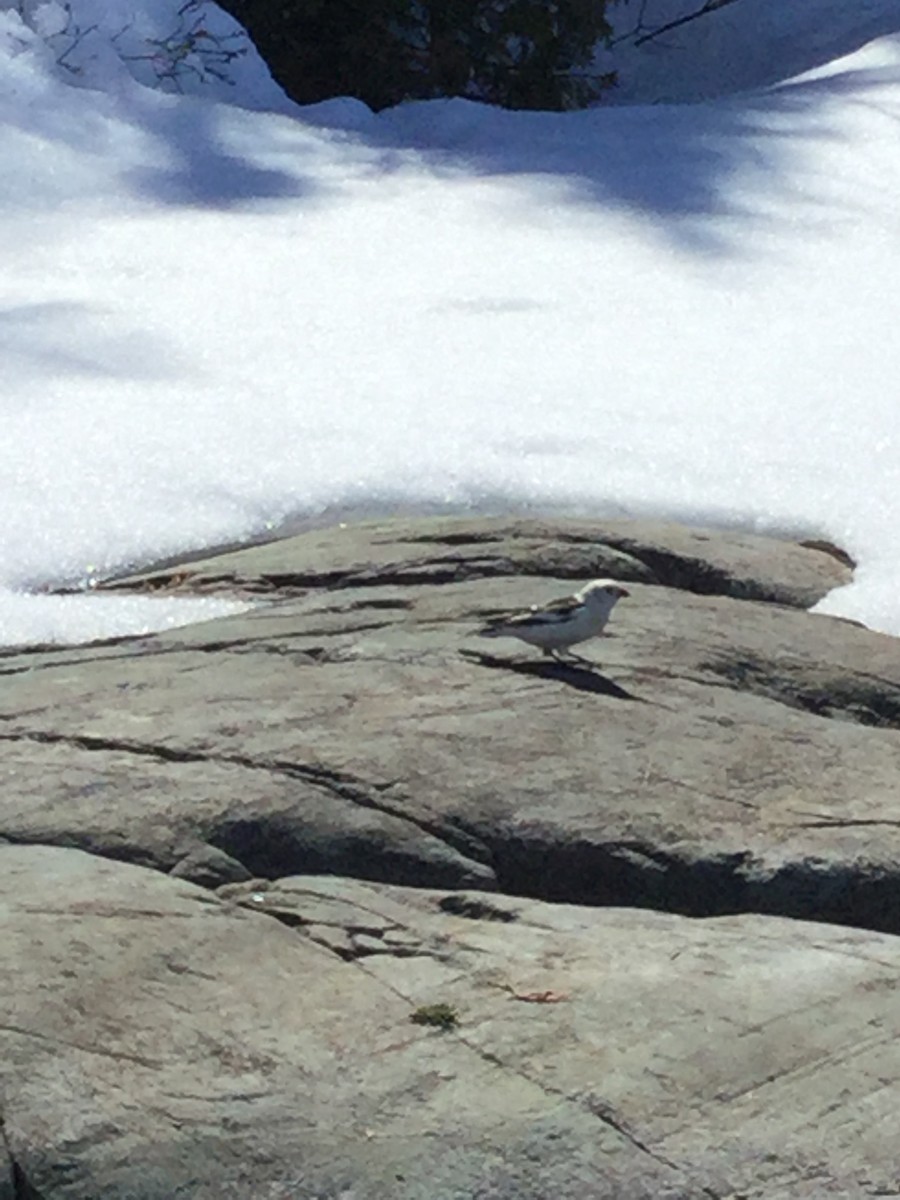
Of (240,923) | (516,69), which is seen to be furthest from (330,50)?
(240,923)

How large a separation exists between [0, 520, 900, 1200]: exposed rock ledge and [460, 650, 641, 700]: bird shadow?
0.01m

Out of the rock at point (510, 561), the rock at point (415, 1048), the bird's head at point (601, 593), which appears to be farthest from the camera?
the rock at point (510, 561)

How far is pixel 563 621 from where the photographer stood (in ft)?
15.4

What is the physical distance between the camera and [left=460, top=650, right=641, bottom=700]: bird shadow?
4.65 meters

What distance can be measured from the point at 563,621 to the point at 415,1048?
1616 millimetres

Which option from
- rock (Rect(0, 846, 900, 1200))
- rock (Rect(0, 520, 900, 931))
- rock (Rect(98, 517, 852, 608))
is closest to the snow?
rock (Rect(98, 517, 852, 608))

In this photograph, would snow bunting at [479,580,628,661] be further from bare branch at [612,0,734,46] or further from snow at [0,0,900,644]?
bare branch at [612,0,734,46]

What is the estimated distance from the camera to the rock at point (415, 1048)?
118 inches

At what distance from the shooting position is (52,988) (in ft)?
10.6

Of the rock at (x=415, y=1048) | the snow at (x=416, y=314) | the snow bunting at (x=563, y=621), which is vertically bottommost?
the rock at (x=415, y=1048)

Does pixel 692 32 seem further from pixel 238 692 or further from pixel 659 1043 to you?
pixel 659 1043

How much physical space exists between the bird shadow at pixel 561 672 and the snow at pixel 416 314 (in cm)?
97

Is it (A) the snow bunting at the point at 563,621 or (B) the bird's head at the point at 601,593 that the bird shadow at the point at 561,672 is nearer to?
(A) the snow bunting at the point at 563,621

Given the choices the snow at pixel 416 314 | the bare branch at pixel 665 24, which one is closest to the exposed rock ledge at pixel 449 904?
the snow at pixel 416 314
